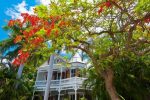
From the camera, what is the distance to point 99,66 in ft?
46.2

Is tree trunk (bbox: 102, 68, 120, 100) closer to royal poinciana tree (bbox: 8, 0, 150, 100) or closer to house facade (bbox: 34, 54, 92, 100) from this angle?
royal poinciana tree (bbox: 8, 0, 150, 100)

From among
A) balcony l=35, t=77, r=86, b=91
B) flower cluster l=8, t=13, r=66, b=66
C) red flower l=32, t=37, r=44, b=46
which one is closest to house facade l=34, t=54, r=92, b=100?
balcony l=35, t=77, r=86, b=91

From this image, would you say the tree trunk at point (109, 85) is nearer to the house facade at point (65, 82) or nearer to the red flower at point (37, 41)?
the red flower at point (37, 41)

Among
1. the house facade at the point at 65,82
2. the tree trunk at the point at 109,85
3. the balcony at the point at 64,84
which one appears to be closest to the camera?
the tree trunk at the point at 109,85

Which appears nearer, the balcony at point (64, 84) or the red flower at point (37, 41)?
the red flower at point (37, 41)

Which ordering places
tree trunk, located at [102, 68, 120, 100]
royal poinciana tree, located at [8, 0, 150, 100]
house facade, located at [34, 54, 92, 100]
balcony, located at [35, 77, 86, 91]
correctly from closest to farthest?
royal poinciana tree, located at [8, 0, 150, 100], tree trunk, located at [102, 68, 120, 100], balcony, located at [35, 77, 86, 91], house facade, located at [34, 54, 92, 100]

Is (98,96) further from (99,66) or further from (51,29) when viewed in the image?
(51,29)

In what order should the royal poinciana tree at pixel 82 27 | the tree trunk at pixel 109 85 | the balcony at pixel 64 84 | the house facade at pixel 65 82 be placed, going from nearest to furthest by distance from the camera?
the royal poinciana tree at pixel 82 27 < the tree trunk at pixel 109 85 < the balcony at pixel 64 84 < the house facade at pixel 65 82

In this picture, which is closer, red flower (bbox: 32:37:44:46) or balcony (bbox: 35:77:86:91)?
red flower (bbox: 32:37:44:46)

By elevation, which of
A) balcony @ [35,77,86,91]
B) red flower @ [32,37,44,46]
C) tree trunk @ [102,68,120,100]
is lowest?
tree trunk @ [102,68,120,100]

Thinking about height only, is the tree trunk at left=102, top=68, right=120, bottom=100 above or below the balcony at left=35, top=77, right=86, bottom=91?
below

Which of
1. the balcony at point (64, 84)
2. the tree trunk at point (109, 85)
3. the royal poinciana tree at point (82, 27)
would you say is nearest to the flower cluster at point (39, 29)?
the royal poinciana tree at point (82, 27)

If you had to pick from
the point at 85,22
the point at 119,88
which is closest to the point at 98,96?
the point at 119,88

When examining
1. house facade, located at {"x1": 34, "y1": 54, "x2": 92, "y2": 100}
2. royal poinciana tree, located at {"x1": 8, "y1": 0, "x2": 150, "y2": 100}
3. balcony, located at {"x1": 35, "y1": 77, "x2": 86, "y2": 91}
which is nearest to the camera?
royal poinciana tree, located at {"x1": 8, "y1": 0, "x2": 150, "y2": 100}
